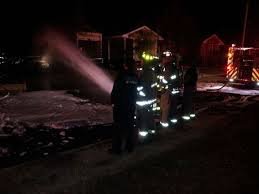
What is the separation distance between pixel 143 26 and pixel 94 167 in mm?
29486

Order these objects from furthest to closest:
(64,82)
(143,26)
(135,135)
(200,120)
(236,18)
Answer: (236,18)
(143,26)
(64,82)
(200,120)
(135,135)

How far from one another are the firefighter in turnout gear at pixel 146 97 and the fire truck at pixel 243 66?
1202cm

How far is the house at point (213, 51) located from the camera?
45388 millimetres

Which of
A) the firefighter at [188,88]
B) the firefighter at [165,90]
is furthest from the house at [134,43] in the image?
the firefighter at [165,90]

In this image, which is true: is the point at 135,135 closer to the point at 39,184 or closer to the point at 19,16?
the point at 39,184

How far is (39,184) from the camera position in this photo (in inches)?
210

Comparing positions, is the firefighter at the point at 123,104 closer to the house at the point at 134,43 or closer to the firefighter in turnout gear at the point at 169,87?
the firefighter in turnout gear at the point at 169,87

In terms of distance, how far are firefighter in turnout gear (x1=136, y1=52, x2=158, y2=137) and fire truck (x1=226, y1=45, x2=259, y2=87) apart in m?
12.0

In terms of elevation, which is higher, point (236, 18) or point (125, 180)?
point (236, 18)

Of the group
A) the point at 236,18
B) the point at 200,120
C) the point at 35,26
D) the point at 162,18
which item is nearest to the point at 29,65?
the point at 35,26

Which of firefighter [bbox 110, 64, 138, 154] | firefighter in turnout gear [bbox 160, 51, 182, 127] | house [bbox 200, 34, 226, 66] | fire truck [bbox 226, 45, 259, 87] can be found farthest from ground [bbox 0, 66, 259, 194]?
house [bbox 200, 34, 226, 66]

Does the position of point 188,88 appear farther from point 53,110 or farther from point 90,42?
point 90,42

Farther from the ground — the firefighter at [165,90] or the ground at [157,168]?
the firefighter at [165,90]

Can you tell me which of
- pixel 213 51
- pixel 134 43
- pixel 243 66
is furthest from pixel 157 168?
pixel 213 51
